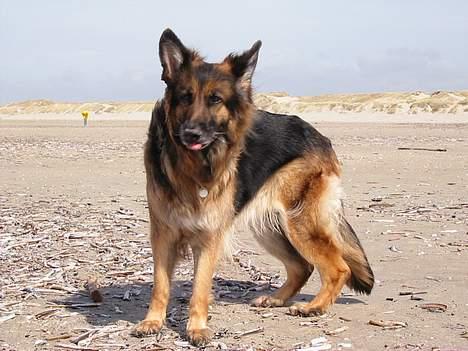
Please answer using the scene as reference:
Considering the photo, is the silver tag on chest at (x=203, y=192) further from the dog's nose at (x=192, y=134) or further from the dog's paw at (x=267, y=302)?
the dog's paw at (x=267, y=302)

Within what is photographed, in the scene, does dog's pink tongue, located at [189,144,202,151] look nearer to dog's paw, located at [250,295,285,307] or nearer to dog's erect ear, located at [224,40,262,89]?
dog's erect ear, located at [224,40,262,89]

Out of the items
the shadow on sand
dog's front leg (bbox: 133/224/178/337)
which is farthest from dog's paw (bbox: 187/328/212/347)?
dog's front leg (bbox: 133/224/178/337)

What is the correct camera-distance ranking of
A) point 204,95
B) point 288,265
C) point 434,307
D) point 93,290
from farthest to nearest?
point 288,265 < point 93,290 < point 434,307 < point 204,95

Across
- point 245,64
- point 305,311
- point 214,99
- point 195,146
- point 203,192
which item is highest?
point 245,64

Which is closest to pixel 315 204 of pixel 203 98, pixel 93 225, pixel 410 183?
pixel 203 98

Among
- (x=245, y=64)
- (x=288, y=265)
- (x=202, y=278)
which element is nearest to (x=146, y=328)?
(x=202, y=278)

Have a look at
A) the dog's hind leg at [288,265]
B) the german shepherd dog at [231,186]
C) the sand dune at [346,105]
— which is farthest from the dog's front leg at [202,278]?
the sand dune at [346,105]

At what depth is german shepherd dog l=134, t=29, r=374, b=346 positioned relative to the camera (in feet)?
18.8

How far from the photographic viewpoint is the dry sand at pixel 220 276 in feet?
18.7

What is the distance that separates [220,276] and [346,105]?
64.4 meters

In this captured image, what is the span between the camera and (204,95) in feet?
18.6

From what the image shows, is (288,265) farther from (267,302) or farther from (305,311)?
(305,311)

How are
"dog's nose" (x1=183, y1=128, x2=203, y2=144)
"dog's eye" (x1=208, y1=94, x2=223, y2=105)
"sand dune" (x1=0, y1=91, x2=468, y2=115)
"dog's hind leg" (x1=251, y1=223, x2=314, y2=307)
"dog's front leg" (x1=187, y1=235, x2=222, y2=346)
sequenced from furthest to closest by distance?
1. "sand dune" (x1=0, y1=91, x2=468, y2=115)
2. "dog's hind leg" (x1=251, y1=223, x2=314, y2=307)
3. "dog's front leg" (x1=187, y1=235, x2=222, y2=346)
4. "dog's eye" (x1=208, y1=94, x2=223, y2=105)
5. "dog's nose" (x1=183, y1=128, x2=203, y2=144)

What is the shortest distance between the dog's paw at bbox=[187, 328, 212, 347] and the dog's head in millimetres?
1378
